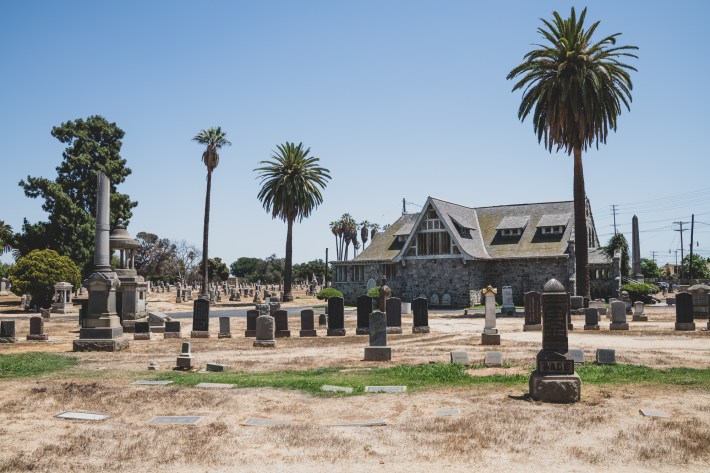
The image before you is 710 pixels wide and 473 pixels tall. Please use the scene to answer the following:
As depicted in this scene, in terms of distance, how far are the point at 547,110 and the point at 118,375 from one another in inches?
1182

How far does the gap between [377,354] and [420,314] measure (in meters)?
9.30

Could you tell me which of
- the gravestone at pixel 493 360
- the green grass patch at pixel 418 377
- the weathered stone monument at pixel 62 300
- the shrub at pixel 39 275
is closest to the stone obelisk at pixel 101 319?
the green grass patch at pixel 418 377

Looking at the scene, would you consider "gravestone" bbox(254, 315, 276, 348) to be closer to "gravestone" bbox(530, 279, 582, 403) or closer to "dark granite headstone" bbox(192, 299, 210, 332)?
"dark granite headstone" bbox(192, 299, 210, 332)

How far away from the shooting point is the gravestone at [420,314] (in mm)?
25938

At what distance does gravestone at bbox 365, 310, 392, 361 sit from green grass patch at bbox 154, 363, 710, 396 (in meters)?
2.03

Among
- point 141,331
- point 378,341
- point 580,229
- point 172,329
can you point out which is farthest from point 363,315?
point 580,229

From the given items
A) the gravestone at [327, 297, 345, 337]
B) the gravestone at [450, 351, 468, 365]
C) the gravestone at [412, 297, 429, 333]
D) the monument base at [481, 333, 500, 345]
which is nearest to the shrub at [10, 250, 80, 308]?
the gravestone at [327, 297, 345, 337]

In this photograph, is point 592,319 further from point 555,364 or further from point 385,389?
point 385,389

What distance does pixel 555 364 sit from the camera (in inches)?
434

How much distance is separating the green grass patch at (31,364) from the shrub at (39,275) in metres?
28.4

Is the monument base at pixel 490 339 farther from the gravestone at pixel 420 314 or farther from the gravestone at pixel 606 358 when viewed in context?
the gravestone at pixel 606 358

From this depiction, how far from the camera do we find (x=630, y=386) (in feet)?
39.3

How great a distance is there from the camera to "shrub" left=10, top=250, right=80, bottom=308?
143 feet

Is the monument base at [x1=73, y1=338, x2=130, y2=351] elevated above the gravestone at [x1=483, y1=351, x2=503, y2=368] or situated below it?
below
